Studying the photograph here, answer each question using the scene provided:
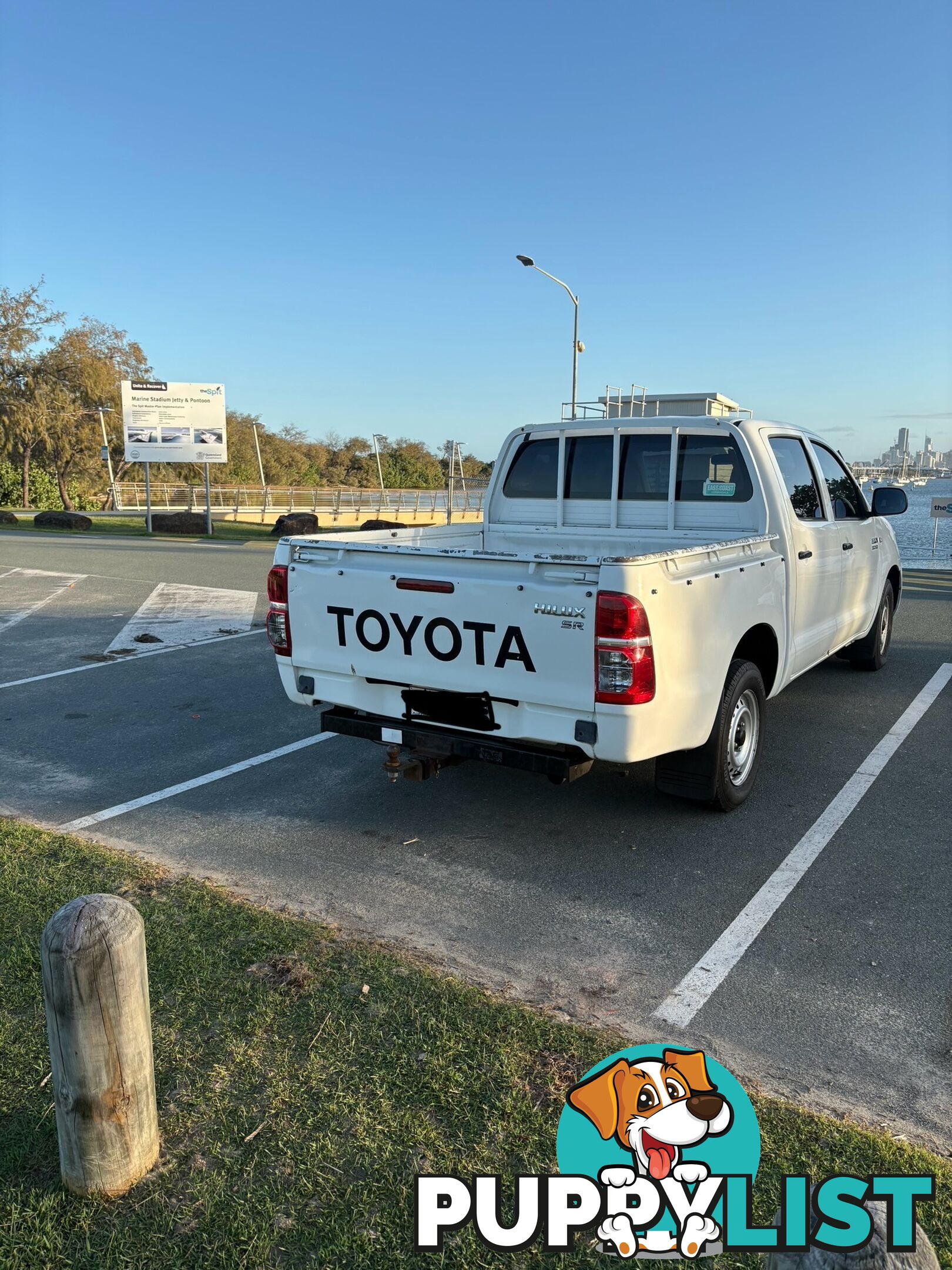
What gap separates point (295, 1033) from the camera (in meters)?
3.02

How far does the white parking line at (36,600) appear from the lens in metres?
11.4

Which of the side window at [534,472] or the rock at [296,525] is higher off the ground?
the side window at [534,472]

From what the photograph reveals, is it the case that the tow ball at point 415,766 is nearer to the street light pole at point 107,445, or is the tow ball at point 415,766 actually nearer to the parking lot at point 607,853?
the parking lot at point 607,853

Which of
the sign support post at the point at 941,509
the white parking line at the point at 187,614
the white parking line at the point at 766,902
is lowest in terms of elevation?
the white parking line at the point at 766,902

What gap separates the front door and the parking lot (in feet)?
2.39

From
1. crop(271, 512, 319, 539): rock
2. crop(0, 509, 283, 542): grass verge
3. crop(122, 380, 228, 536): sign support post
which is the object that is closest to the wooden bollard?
crop(271, 512, 319, 539): rock

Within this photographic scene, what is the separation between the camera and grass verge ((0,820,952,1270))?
2.24 m

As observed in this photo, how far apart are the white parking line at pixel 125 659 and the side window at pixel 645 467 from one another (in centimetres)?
541

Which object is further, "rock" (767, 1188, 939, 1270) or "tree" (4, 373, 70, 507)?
"tree" (4, 373, 70, 507)

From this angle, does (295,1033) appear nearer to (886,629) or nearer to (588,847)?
(588,847)

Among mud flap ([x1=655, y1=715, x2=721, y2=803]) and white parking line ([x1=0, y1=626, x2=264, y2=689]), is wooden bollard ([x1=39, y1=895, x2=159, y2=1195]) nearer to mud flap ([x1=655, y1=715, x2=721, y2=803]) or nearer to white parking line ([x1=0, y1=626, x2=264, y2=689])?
mud flap ([x1=655, y1=715, x2=721, y2=803])

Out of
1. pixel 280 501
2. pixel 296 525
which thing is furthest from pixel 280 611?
pixel 280 501

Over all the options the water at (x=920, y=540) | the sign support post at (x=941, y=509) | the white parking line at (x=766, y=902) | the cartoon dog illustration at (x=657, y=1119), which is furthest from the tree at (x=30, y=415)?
the cartoon dog illustration at (x=657, y=1119)

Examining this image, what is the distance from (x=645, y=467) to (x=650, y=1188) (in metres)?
4.47
